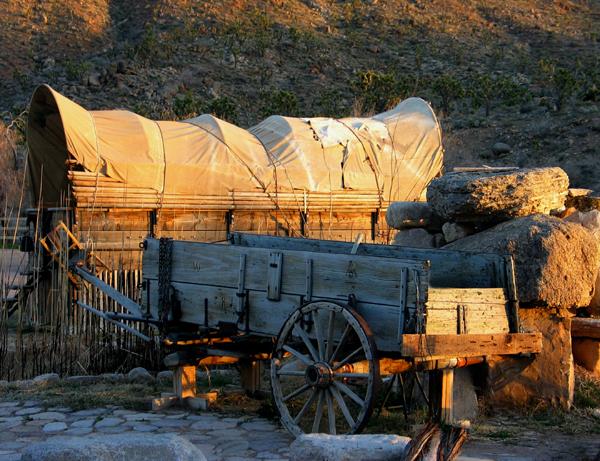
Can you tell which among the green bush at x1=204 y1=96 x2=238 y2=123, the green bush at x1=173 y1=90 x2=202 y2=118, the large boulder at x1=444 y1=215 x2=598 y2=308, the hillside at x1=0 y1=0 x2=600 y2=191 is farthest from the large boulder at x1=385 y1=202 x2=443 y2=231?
the green bush at x1=204 y1=96 x2=238 y2=123

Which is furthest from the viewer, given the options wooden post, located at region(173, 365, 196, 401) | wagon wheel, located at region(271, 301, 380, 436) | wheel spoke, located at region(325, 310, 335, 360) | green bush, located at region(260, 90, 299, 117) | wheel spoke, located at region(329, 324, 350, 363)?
green bush, located at region(260, 90, 299, 117)

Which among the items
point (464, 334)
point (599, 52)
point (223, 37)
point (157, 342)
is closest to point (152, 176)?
point (157, 342)

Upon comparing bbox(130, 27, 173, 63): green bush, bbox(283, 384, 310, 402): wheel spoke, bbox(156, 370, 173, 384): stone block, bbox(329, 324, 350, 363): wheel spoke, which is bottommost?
bbox(156, 370, 173, 384): stone block

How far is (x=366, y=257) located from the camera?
549 centimetres

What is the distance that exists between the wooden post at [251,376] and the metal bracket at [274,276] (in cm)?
145

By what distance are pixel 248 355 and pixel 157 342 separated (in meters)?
2.67

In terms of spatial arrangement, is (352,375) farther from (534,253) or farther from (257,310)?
(534,253)

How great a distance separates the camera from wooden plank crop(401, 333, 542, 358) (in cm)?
513

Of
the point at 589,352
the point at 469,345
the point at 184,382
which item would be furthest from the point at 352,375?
the point at 589,352

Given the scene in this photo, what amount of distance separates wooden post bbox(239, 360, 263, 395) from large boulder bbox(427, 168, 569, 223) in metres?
2.06

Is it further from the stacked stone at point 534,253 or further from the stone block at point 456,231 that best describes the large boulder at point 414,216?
the stacked stone at point 534,253

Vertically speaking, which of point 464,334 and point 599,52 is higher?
point 599,52

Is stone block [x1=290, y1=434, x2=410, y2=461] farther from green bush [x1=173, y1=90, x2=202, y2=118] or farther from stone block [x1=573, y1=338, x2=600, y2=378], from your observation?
green bush [x1=173, y1=90, x2=202, y2=118]

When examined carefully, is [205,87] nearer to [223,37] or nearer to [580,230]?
[223,37]
